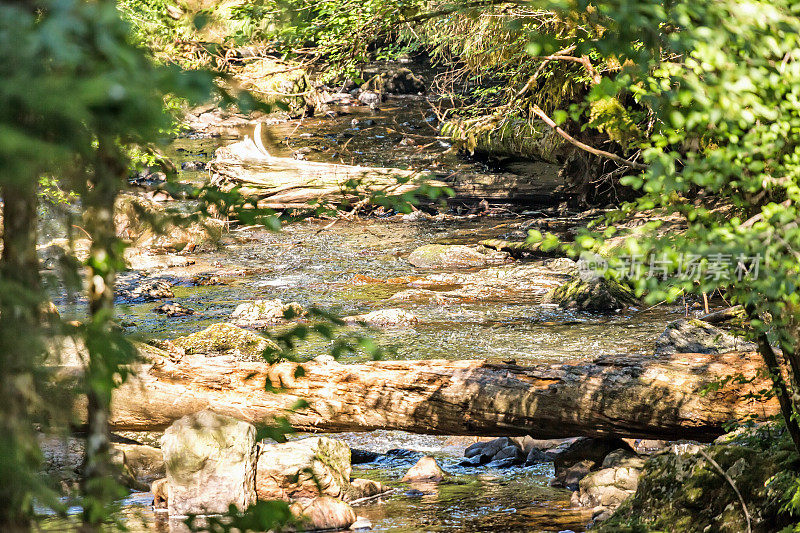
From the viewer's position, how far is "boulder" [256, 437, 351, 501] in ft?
21.1

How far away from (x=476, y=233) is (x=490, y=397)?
1018 cm

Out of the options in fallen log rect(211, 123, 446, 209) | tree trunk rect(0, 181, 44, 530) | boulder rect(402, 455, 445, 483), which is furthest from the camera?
fallen log rect(211, 123, 446, 209)

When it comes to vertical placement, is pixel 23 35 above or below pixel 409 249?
above

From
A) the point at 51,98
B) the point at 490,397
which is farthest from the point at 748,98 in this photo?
the point at 490,397

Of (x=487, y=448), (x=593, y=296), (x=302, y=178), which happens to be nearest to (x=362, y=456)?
(x=487, y=448)

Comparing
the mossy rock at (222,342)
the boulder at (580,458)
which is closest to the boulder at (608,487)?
the boulder at (580,458)

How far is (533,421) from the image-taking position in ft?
20.6

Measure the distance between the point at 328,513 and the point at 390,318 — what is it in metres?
5.50

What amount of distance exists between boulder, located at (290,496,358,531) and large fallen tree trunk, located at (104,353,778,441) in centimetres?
73

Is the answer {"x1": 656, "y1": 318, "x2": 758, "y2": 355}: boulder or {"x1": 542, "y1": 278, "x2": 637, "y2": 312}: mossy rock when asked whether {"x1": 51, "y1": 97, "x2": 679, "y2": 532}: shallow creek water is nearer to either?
{"x1": 542, "y1": 278, "x2": 637, "y2": 312}: mossy rock

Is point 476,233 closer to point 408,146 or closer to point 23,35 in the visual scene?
point 408,146

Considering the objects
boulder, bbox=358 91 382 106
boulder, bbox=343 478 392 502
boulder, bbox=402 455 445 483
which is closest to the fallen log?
boulder, bbox=402 455 445 483

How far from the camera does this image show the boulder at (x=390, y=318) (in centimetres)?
1120

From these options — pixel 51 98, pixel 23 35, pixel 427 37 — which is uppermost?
pixel 427 37
